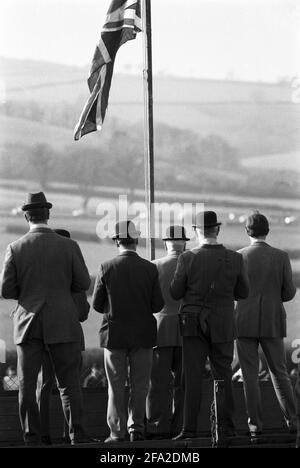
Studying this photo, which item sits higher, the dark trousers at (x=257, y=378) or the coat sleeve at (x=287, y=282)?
the coat sleeve at (x=287, y=282)

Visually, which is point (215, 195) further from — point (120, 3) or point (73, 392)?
point (73, 392)

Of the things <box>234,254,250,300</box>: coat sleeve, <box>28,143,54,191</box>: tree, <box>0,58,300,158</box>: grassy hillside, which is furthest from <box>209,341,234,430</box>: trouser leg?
<box>0,58,300,158</box>: grassy hillside

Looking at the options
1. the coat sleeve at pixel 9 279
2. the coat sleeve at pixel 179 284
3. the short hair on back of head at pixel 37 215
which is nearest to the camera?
the coat sleeve at pixel 9 279

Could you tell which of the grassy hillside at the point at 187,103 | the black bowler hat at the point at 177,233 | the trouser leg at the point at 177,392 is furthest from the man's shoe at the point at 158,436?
the grassy hillside at the point at 187,103

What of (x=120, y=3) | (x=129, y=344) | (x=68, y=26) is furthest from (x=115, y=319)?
(x=68, y=26)

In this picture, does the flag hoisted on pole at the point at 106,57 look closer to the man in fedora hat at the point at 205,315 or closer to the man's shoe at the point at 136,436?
the man in fedora hat at the point at 205,315

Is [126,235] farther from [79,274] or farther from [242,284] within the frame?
[242,284]

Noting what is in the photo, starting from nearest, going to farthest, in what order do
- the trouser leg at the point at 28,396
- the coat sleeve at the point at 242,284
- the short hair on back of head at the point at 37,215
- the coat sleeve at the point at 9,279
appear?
the trouser leg at the point at 28,396
the coat sleeve at the point at 9,279
the short hair on back of head at the point at 37,215
the coat sleeve at the point at 242,284

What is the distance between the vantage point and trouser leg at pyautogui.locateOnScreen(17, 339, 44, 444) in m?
7.52

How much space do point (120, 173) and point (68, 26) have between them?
4.43ft

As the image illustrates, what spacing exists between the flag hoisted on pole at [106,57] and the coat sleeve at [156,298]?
1.71 m

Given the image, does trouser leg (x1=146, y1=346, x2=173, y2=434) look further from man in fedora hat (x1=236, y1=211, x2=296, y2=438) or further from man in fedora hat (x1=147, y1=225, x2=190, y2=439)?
man in fedora hat (x1=236, y1=211, x2=296, y2=438)

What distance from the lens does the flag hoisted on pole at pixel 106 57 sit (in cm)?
930

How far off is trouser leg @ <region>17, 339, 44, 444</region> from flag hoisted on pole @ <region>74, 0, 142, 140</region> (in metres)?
2.31
